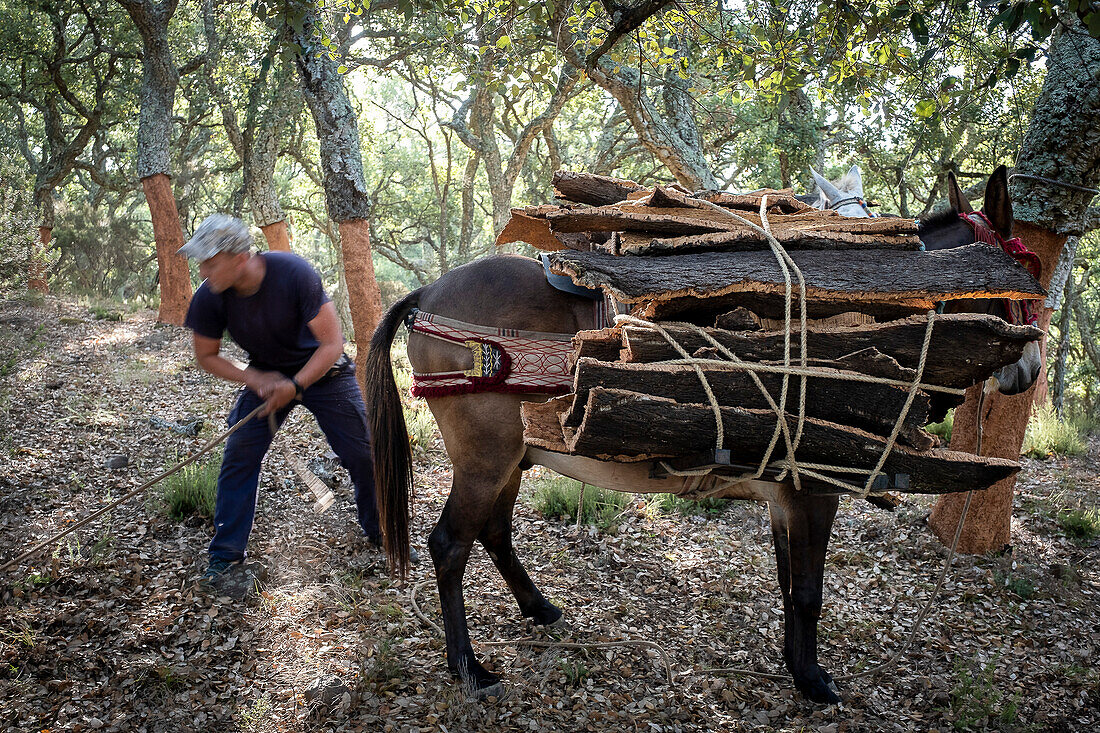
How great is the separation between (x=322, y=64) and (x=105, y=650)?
4756 millimetres

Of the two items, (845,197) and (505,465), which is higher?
(845,197)

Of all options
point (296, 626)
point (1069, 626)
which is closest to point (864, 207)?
point (1069, 626)

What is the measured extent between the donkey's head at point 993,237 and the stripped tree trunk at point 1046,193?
0.62 meters

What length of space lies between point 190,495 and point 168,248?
710 cm

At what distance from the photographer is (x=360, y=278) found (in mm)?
6348

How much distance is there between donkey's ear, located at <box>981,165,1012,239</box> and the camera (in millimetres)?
3127

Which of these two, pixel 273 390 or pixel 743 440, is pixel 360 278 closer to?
pixel 273 390

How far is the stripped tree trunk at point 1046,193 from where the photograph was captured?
377 centimetres

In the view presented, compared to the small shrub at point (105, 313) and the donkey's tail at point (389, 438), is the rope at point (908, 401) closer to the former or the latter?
the donkey's tail at point (389, 438)

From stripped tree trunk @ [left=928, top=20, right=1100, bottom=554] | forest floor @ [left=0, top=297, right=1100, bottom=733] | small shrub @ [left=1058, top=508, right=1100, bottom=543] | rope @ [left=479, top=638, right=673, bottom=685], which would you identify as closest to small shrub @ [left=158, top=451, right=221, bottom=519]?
forest floor @ [left=0, top=297, right=1100, bottom=733]

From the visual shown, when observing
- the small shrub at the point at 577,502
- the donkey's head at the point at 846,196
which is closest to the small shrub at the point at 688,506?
the small shrub at the point at 577,502

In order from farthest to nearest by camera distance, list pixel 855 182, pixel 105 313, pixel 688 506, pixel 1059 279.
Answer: pixel 105 313 → pixel 1059 279 → pixel 688 506 → pixel 855 182

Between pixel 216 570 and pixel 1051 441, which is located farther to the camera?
pixel 1051 441

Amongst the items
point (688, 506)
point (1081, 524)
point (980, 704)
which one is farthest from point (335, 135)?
point (1081, 524)
